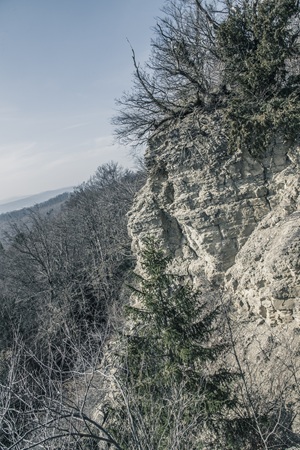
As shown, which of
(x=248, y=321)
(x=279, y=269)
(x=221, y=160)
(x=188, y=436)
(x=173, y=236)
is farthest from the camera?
(x=173, y=236)

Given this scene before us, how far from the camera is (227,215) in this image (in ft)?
38.7

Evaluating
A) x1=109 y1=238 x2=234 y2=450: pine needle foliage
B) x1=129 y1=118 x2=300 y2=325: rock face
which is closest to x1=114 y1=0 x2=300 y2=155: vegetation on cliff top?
x1=129 y1=118 x2=300 y2=325: rock face

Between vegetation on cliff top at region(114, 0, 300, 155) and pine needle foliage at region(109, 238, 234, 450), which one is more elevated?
vegetation on cliff top at region(114, 0, 300, 155)

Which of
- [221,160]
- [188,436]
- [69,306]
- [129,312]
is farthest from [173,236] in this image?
Result: [69,306]

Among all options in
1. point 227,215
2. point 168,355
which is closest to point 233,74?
point 227,215

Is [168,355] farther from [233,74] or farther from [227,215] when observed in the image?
[233,74]

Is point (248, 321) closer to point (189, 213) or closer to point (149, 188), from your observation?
point (189, 213)

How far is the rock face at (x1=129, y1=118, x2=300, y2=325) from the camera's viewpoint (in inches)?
384

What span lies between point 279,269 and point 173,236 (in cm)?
493

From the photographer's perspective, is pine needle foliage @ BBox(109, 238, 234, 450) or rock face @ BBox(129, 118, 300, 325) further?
rock face @ BBox(129, 118, 300, 325)

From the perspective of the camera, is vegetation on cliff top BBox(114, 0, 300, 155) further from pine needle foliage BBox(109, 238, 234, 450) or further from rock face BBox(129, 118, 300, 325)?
pine needle foliage BBox(109, 238, 234, 450)

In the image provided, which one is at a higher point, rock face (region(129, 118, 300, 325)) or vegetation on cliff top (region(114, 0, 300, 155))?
vegetation on cliff top (region(114, 0, 300, 155))

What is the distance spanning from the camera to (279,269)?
9.38m

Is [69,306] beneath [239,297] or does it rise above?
beneath
